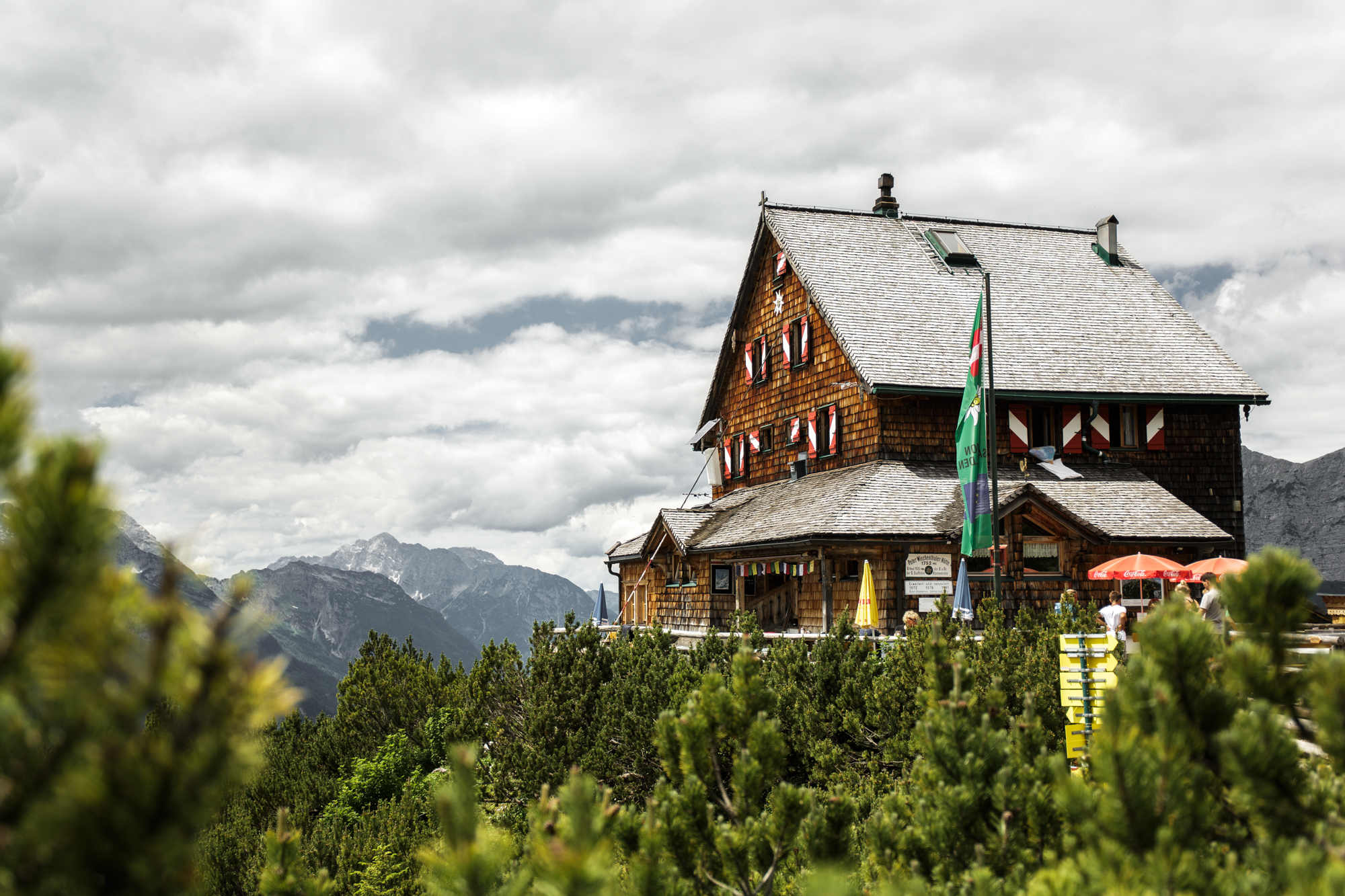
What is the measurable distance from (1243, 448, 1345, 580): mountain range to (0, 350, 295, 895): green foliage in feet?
284

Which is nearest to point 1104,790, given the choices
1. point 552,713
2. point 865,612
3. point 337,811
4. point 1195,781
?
point 1195,781

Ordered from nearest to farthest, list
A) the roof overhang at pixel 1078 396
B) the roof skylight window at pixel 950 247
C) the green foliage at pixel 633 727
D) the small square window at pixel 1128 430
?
1. the green foliage at pixel 633 727
2. the roof overhang at pixel 1078 396
3. the small square window at pixel 1128 430
4. the roof skylight window at pixel 950 247

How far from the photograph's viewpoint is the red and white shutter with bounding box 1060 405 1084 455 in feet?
86.4

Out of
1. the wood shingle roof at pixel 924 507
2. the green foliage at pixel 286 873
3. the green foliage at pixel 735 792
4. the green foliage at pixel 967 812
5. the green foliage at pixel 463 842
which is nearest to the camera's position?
the green foliage at pixel 463 842

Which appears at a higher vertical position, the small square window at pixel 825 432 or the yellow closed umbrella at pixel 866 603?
the small square window at pixel 825 432

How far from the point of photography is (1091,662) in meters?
9.12

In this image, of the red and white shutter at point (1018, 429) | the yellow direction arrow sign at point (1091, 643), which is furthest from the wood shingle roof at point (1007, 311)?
the yellow direction arrow sign at point (1091, 643)

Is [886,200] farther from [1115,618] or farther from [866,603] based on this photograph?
[1115,618]

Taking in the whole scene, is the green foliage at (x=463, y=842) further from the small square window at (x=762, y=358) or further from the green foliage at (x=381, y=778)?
the small square window at (x=762, y=358)

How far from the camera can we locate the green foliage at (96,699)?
1.59 metres

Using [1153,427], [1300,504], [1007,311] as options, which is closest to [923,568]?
[1153,427]

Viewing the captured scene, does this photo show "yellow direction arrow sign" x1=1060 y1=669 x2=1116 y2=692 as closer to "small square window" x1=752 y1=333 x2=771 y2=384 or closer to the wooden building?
the wooden building

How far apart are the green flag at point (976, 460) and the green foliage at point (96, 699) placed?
16737mm

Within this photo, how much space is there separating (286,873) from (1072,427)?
25199 mm
